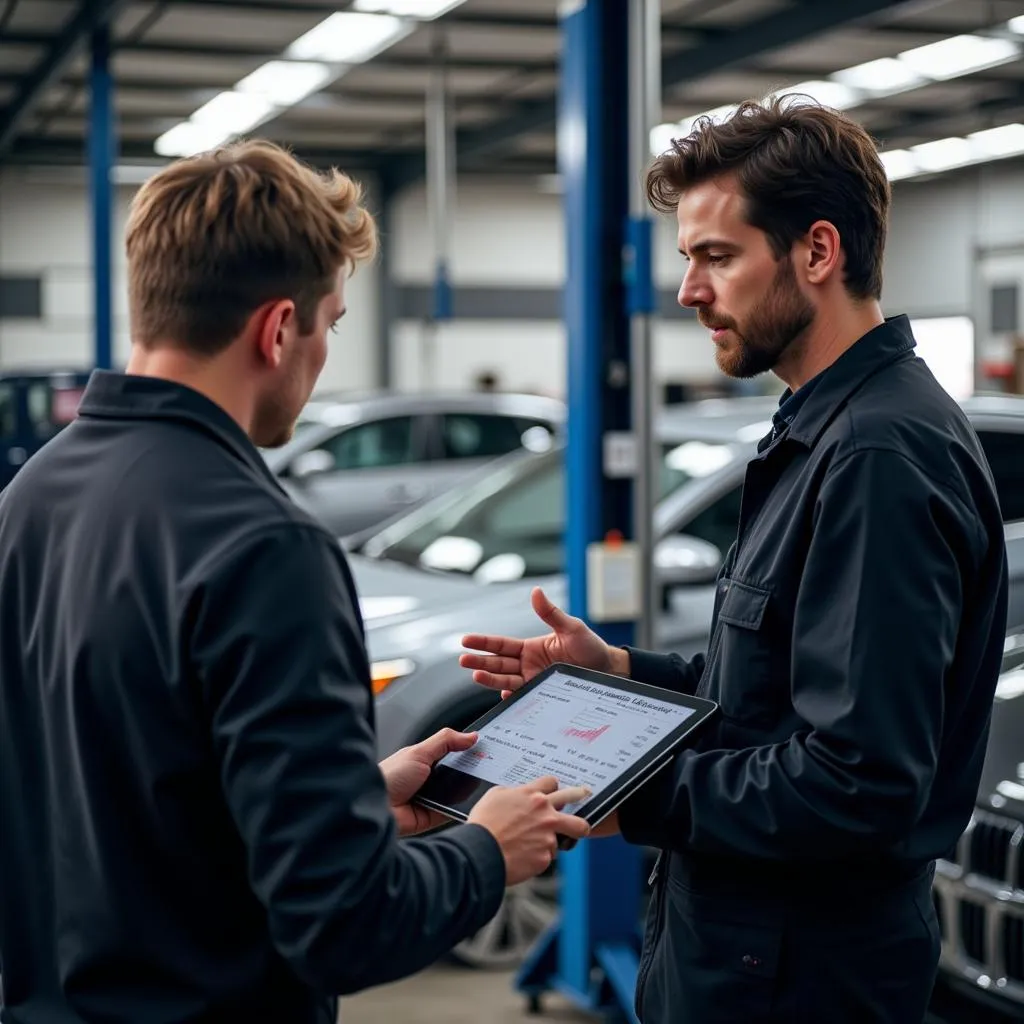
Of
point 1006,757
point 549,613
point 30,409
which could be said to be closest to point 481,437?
point 30,409

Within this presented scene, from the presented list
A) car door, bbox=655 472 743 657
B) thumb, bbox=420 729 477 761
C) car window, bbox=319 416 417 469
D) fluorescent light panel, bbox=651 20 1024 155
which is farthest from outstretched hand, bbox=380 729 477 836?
fluorescent light panel, bbox=651 20 1024 155

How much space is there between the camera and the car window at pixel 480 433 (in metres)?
10.7

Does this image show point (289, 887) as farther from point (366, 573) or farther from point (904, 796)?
point (366, 573)

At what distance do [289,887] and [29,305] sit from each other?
20.3 meters

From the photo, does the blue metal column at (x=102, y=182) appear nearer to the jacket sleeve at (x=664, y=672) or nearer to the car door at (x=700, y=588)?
the car door at (x=700, y=588)

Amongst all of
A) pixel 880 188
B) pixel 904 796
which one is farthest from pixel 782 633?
pixel 880 188

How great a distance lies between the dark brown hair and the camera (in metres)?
2.00

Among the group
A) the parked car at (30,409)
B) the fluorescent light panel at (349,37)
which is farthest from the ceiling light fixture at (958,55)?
the parked car at (30,409)

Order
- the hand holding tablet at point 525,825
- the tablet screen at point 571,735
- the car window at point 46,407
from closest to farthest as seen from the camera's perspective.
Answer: the hand holding tablet at point 525,825 < the tablet screen at point 571,735 < the car window at point 46,407

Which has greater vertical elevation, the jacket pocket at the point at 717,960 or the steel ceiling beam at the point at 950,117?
the steel ceiling beam at the point at 950,117

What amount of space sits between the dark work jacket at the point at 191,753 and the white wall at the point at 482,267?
56.6ft

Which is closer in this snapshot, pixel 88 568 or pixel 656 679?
pixel 88 568

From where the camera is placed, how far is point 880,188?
2.04m

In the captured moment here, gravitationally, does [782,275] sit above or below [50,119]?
below
